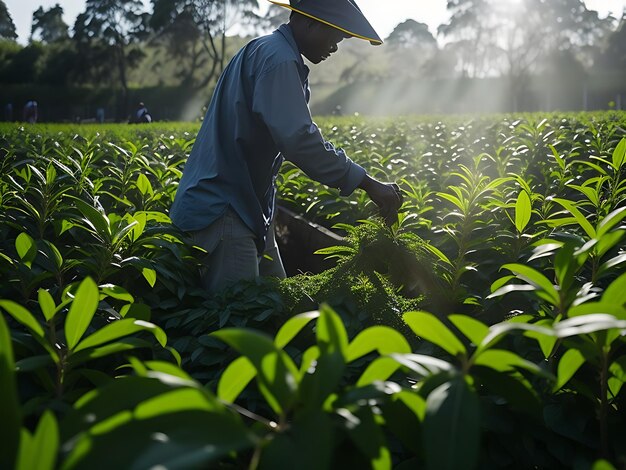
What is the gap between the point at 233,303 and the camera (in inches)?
97.3

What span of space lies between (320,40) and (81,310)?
225 centimetres

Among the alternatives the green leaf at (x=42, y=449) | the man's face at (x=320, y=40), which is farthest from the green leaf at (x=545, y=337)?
the man's face at (x=320, y=40)

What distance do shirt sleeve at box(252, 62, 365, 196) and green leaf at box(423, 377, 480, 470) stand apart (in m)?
2.20

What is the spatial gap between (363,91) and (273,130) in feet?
231

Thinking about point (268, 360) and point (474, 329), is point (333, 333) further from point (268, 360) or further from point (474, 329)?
point (474, 329)

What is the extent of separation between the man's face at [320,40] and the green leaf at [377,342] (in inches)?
92.2

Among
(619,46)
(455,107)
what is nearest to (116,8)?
(455,107)

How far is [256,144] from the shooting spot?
3.46 m

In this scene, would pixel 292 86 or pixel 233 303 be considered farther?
pixel 292 86

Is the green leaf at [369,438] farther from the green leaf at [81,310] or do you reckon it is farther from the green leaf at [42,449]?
the green leaf at [81,310]

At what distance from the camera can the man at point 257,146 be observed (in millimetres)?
3133

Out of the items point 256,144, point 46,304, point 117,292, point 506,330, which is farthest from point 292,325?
point 256,144

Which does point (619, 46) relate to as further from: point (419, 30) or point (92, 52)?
point (92, 52)

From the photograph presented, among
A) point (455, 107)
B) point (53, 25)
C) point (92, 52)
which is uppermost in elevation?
point (53, 25)
